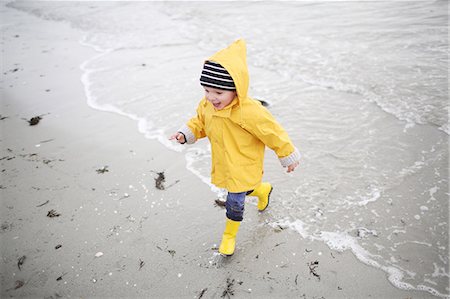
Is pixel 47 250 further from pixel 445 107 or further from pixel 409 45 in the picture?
pixel 409 45

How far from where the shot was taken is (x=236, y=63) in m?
2.00

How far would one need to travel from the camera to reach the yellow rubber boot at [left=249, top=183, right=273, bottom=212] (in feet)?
9.26

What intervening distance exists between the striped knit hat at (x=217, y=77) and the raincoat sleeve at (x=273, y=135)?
0.31 metres

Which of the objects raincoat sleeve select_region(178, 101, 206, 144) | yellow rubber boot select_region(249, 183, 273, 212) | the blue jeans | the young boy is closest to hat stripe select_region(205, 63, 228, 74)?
the young boy

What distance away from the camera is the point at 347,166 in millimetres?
3580

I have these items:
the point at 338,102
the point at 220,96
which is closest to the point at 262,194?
the point at 220,96

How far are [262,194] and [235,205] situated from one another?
0.48 m

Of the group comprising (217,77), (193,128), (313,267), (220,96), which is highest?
(217,77)

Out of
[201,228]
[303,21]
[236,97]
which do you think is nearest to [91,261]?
[201,228]

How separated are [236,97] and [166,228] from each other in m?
1.51

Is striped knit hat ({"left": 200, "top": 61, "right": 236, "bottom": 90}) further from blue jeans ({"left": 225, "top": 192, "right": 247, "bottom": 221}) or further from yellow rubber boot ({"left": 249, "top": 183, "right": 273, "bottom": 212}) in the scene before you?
yellow rubber boot ({"left": 249, "top": 183, "right": 273, "bottom": 212})

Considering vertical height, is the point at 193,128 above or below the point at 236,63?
below

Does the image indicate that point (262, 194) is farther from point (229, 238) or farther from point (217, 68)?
point (217, 68)

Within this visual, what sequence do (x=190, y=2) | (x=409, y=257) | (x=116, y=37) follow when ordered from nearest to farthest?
1. (x=409, y=257)
2. (x=116, y=37)
3. (x=190, y=2)
